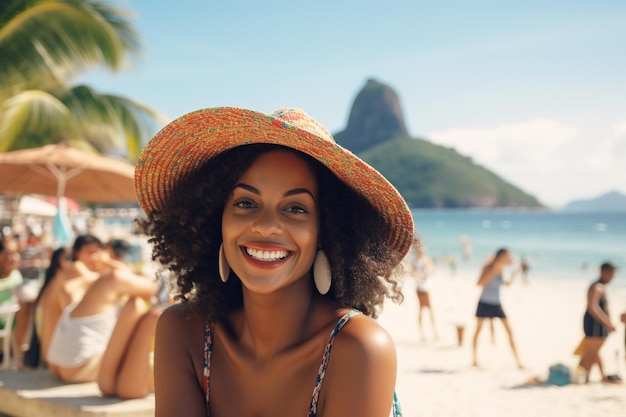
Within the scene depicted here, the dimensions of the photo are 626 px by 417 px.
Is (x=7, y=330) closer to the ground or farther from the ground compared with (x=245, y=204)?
closer to the ground

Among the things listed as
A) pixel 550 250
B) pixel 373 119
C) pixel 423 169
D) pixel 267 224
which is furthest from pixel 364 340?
pixel 373 119

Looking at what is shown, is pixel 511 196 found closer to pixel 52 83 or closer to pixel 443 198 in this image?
pixel 443 198

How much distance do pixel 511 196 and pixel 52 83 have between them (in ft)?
478

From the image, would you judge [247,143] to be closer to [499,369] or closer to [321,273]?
[321,273]

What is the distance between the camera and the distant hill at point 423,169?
12619cm

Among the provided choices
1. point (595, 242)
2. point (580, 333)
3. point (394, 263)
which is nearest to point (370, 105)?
point (595, 242)

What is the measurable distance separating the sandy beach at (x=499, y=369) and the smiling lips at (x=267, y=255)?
85.0 inches

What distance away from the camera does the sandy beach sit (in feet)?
21.1

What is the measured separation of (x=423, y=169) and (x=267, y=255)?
12801 cm

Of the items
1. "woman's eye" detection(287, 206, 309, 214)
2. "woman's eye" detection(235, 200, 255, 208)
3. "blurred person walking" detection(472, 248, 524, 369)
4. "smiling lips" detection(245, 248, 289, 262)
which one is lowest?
"blurred person walking" detection(472, 248, 524, 369)

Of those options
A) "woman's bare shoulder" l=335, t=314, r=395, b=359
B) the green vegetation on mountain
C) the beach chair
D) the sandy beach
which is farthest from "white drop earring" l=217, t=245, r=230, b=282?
the green vegetation on mountain

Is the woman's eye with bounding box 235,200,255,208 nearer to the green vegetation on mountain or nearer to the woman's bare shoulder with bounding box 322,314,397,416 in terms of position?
the woman's bare shoulder with bounding box 322,314,397,416

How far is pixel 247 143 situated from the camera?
1.82 meters

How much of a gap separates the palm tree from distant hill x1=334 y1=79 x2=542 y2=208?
106m
